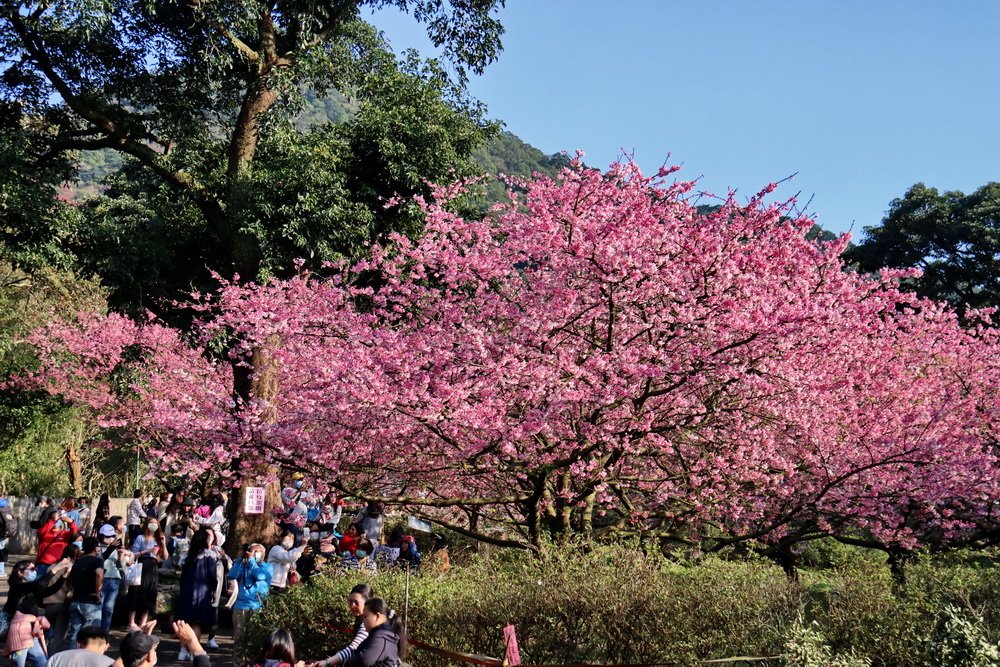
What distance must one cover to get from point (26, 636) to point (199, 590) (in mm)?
2726

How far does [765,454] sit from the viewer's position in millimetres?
10539

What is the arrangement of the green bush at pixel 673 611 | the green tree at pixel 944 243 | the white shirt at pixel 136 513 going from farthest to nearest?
the green tree at pixel 944 243
the white shirt at pixel 136 513
the green bush at pixel 673 611

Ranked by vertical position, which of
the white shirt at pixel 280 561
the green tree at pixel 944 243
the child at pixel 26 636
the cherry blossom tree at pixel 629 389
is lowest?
the child at pixel 26 636

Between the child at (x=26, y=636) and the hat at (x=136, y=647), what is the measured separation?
11.1ft

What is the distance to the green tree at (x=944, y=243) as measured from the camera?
115ft

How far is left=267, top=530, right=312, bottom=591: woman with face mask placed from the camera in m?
12.1

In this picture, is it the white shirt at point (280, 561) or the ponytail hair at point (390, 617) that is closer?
the ponytail hair at point (390, 617)

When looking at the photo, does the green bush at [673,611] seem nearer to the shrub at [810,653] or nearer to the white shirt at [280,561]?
the shrub at [810,653]

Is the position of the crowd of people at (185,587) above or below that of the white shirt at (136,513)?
below

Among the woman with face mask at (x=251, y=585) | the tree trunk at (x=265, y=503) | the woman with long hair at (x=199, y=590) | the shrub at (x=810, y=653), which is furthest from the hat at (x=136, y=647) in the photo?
the tree trunk at (x=265, y=503)

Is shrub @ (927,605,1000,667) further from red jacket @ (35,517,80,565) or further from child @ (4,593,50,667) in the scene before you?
red jacket @ (35,517,80,565)

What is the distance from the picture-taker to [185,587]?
10836mm

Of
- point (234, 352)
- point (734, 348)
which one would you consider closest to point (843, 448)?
point (734, 348)

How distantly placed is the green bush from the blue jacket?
2.55m
